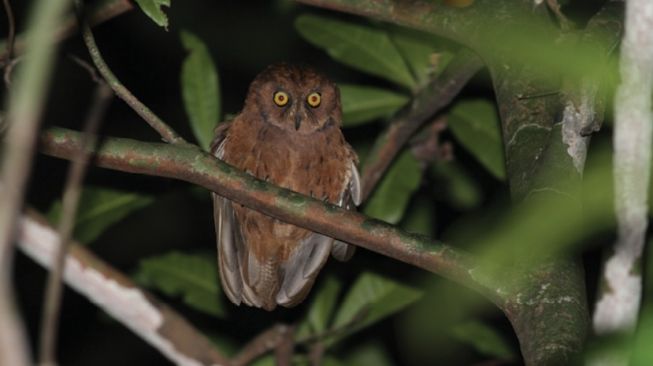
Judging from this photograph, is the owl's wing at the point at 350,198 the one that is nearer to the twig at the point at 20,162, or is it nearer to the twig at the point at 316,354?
the twig at the point at 316,354

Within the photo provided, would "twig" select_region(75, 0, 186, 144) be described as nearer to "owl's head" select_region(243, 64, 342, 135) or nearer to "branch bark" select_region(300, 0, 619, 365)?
"branch bark" select_region(300, 0, 619, 365)

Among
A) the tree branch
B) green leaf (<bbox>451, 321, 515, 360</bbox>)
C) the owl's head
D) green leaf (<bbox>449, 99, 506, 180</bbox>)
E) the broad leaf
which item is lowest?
the broad leaf

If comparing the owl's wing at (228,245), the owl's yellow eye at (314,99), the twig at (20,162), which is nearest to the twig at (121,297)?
the owl's wing at (228,245)

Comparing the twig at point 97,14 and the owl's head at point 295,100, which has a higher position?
the twig at point 97,14

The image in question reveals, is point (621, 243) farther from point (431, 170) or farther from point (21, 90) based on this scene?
point (431, 170)

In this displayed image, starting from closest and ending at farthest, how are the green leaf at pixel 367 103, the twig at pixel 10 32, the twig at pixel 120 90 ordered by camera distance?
the twig at pixel 120 90 < the twig at pixel 10 32 < the green leaf at pixel 367 103

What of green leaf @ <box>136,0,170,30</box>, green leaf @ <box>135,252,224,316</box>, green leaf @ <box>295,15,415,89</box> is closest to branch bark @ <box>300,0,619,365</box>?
green leaf @ <box>295,15,415,89</box>

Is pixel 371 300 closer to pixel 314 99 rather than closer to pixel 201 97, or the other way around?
pixel 314 99

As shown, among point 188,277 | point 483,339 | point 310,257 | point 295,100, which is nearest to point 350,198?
point 310,257

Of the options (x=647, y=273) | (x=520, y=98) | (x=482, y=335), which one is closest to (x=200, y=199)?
(x=482, y=335)
